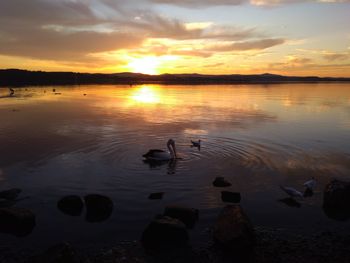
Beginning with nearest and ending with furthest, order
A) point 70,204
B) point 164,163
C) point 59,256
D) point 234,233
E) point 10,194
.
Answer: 1. point 59,256
2. point 234,233
3. point 70,204
4. point 10,194
5. point 164,163

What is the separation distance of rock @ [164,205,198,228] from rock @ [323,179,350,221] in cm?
589

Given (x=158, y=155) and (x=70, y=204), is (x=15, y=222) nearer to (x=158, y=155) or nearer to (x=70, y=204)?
(x=70, y=204)

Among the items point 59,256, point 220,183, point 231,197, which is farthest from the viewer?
point 220,183

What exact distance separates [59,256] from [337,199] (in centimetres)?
1170

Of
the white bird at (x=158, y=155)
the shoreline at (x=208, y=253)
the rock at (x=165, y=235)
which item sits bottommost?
the shoreline at (x=208, y=253)

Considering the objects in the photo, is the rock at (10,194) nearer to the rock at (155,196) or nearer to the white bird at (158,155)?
the rock at (155,196)

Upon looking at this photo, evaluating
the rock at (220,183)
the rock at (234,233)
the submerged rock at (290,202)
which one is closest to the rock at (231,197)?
the rock at (220,183)

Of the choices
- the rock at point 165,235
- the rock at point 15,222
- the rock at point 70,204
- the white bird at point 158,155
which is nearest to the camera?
the rock at point 165,235

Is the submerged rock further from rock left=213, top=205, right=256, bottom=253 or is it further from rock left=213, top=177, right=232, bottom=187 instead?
rock left=213, top=205, right=256, bottom=253

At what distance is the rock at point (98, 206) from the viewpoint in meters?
14.2

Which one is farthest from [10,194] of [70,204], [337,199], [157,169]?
[337,199]

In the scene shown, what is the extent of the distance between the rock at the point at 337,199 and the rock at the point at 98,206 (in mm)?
9164

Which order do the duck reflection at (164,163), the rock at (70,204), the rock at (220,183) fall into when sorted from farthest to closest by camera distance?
1. the duck reflection at (164,163)
2. the rock at (220,183)
3. the rock at (70,204)

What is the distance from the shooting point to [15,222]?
12.8 meters
